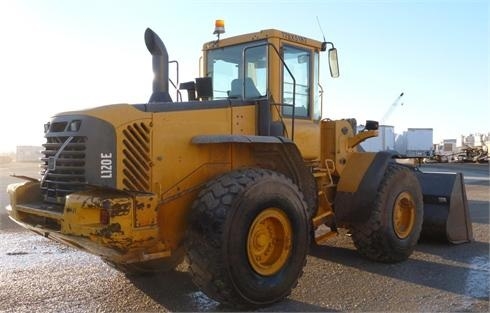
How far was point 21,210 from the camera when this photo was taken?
5.31 m

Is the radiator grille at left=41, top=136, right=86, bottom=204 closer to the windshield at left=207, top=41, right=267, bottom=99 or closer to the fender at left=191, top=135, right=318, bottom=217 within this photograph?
the fender at left=191, top=135, right=318, bottom=217

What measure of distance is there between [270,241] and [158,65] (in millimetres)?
2281

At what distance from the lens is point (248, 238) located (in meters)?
4.99

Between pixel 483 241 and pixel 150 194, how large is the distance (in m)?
6.37

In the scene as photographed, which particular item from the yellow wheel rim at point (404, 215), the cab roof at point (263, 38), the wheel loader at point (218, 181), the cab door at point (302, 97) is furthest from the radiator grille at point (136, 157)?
the yellow wheel rim at point (404, 215)

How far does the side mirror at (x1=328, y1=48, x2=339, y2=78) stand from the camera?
687 centimetres

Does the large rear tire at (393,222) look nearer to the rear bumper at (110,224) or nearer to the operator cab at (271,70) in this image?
the operator cab at (271,70)

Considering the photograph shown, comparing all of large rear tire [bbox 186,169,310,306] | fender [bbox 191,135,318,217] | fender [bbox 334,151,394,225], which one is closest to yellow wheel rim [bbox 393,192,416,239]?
fender [bbox 334,151,394,225]

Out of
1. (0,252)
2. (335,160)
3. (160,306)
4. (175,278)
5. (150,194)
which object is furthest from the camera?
(0,252)

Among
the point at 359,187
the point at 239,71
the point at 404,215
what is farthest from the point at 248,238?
the point at 404,215

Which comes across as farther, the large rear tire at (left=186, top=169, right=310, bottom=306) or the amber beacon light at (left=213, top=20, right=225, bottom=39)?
the amber beacon light at (left=213, top=20, right=225, bottom=39)

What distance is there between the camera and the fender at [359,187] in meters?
6.88

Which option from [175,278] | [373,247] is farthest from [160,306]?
[373,247]

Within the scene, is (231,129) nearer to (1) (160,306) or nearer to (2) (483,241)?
(1) (160,306)
